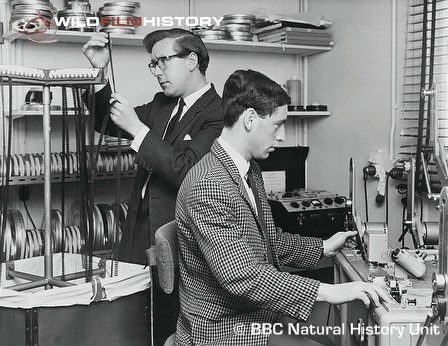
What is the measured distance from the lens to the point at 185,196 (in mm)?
1867

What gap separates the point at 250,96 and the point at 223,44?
6.65 feet

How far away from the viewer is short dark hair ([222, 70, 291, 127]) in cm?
192

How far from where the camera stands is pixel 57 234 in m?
3.25

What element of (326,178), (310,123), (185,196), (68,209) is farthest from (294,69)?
(185,196)

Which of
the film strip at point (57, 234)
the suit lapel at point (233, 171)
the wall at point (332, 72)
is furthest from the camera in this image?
the wall at point (332, 72)

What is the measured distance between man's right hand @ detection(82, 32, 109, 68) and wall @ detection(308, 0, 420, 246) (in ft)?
5.88

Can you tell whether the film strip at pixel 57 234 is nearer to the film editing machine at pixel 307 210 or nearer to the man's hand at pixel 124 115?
the man's hand at pixel 124 115

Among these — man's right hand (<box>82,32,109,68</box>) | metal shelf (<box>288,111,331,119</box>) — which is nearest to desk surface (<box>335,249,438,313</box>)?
man's right hand (<box>82,32,109,68</box>)

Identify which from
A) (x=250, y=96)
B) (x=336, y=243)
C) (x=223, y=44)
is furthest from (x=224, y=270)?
(x=223, y=44)

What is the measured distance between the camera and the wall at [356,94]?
3625 millimetres

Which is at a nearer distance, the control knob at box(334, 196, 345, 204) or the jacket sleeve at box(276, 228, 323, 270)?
the jacket sleeve at box(276, 228, 323, 270)

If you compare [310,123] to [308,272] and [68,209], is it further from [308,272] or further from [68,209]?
[68,209]

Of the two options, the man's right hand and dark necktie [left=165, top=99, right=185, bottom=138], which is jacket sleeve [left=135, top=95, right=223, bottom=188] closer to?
dark necktie [left=165, top=99, right=185, bottom=138]

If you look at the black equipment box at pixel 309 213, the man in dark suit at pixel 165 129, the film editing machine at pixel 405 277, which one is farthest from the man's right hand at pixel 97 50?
the black equipment box at pixel 309 213
